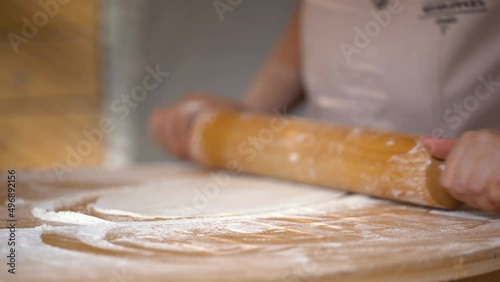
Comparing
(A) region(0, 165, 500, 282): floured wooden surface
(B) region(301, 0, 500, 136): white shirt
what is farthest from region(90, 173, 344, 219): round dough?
(B) region(301, 0, 500, 136): white shirt

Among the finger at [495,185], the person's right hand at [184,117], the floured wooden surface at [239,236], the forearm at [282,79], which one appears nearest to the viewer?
the floured wooden surface at [239,236]

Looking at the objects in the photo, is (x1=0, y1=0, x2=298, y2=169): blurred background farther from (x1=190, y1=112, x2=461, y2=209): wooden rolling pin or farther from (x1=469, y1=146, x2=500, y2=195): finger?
(x1=469, y1=146, x2=500, y2=195): finger

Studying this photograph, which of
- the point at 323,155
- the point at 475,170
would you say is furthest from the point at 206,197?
the point at 475,170

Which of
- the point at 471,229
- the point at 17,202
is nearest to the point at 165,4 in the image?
the point at 17,202

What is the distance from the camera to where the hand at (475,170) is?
0.88m

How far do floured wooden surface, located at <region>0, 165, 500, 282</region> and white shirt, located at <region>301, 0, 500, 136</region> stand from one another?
13.4 inches

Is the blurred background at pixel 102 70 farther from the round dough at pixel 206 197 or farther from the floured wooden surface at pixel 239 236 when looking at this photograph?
the floured wooden surface at pixel 239 236

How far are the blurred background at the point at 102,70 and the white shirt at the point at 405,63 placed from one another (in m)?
0.90

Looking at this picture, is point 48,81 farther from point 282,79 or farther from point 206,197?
point 206,197

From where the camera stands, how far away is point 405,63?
4.57 ft

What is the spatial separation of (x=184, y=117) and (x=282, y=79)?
31 centimetres

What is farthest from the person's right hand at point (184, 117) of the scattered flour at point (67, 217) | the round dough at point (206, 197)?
the scattered flour at point (67, 217)

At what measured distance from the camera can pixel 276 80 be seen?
1.77 metres

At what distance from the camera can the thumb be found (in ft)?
3.21
